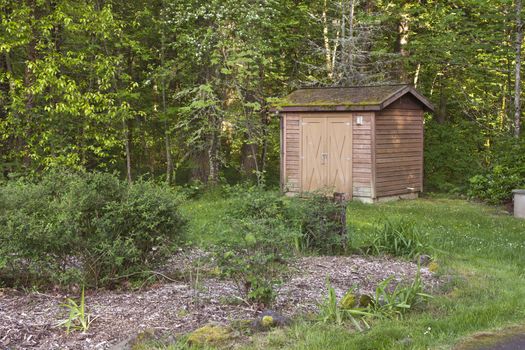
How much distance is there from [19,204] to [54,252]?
68 centimetres

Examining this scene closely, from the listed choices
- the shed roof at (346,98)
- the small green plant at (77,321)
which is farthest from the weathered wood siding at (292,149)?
the small green plant at (77,321)

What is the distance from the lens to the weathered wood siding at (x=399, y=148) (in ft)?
51.8

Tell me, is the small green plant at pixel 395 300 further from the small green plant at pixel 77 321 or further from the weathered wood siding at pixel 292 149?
the weathered wood siding at pixel 292 149

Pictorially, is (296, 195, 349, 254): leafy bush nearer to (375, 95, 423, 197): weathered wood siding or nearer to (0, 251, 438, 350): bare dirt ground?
(0, 251, 438, 350): bare dirt ground

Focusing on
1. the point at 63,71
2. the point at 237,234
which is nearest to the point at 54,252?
the point at 237,234

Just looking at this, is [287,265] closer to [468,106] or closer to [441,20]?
[441,20]

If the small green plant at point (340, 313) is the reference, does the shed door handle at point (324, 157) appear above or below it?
above

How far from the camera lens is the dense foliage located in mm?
16078

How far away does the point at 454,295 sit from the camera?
5.89 metres

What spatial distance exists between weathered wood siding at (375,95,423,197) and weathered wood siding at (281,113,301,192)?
2.15m

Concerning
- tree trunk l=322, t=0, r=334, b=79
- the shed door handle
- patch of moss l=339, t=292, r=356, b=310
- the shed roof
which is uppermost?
tree trunk l=322, t=0, r=334, b=79

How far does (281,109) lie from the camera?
54.5 feet

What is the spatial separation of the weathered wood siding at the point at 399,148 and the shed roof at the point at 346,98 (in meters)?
0.40

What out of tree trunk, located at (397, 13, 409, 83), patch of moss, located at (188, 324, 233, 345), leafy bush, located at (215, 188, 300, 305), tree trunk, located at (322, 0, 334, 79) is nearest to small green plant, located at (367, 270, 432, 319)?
leafy bush, located at (215, 188, 300, 305)
